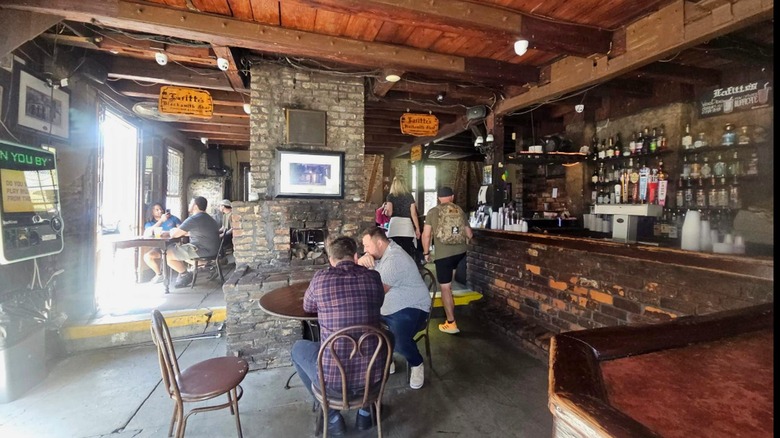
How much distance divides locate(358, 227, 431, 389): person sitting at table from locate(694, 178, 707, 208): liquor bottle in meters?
4.21

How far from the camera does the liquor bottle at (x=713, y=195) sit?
4197mm

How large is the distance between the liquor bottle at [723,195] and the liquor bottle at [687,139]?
618 millimetres

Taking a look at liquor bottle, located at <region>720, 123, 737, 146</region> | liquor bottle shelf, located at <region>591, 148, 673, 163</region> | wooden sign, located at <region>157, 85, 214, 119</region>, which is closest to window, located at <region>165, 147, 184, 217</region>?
wooden sign, located at <region>157, 85, 214, 119</region>

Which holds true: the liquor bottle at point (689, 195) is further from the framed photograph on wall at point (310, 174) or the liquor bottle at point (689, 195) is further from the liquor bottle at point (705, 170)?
the framed photograph on wall at point (310, 174)

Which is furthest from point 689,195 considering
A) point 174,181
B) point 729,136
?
point 174,181

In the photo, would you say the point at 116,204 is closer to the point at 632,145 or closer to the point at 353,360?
the point at 353,360

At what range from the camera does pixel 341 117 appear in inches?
163

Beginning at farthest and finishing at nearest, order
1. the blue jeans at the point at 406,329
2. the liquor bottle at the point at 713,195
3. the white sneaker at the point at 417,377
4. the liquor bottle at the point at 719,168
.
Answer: the liquor bottle at the point at 713,195, the liquor bottle at the point at 719,168, the white sneaker at the point at 417,377, the blue jeans at the point at 406,329

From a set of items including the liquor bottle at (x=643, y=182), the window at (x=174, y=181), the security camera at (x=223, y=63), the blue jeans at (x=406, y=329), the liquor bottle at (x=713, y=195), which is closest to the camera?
the blue jeans at (x=406, y=329)

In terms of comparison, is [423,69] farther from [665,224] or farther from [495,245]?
[665,224]

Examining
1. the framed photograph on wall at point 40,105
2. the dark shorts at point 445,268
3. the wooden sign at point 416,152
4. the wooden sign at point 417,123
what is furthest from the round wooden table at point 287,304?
the wooden sign at point 416,152

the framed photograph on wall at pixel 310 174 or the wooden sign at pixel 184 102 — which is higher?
the wooden sign at pixel 184 102

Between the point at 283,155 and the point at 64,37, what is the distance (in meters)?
2.18

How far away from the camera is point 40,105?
9.97 feet
